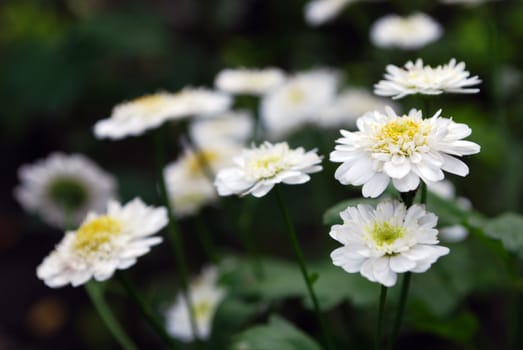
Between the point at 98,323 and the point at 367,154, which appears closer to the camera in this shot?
the point at 367,154

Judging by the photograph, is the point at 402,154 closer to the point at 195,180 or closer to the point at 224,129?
the point at 195,180

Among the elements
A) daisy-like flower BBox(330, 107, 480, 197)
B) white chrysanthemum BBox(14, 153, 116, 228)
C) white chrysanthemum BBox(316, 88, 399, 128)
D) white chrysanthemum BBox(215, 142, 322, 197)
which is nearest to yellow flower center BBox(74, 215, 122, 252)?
white chrysanthemum BBox(215, 142, 322, 197)

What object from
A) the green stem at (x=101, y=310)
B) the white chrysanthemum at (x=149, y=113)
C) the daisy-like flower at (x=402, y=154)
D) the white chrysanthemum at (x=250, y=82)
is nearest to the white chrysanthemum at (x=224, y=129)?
the white chrysanthemum at (x=250, y=82)

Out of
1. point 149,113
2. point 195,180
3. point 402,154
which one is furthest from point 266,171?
point 195,180

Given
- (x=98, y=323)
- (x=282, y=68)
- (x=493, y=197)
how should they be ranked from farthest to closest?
(x=282, y=68)
(x=98, y=323)
(x=493, y=197)

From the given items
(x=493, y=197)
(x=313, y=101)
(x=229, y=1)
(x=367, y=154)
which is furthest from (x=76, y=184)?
(x=229, y=1)

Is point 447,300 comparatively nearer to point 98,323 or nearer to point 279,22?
point 98,323

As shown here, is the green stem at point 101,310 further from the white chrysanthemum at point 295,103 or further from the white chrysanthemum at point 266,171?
the white chrysanthemum at point 295,103

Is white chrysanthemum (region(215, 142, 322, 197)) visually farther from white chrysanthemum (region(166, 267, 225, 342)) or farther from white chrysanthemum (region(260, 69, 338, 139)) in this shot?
white chrysanthemum (region(260, 69, 338, 139))
